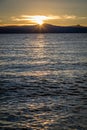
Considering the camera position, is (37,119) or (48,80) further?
(48,80)

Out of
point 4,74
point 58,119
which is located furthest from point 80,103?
point 4,74

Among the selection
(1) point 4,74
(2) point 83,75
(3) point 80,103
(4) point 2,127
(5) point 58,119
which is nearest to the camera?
(4) point 2,127

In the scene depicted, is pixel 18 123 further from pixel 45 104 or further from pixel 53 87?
pixel 53 87

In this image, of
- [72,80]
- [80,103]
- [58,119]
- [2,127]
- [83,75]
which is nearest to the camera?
[2,127]

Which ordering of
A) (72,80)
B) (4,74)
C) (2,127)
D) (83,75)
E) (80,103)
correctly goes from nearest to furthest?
(2,127), (80,103), (72,80), (83,75), (4,74)

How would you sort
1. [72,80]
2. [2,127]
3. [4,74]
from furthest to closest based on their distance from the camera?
[4,74] < [72,80] < [2,127]

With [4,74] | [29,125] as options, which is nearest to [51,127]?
[29,125]

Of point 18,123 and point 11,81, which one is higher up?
point 11,81

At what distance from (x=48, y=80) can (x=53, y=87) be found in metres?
Result: 4.17

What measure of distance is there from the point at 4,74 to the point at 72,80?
8.83 metres

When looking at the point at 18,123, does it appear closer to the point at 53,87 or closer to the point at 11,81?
the point at 53,87

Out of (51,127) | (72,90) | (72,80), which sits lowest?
(51,127)

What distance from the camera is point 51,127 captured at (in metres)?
16.7

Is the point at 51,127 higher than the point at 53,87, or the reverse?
the point at 53,87
